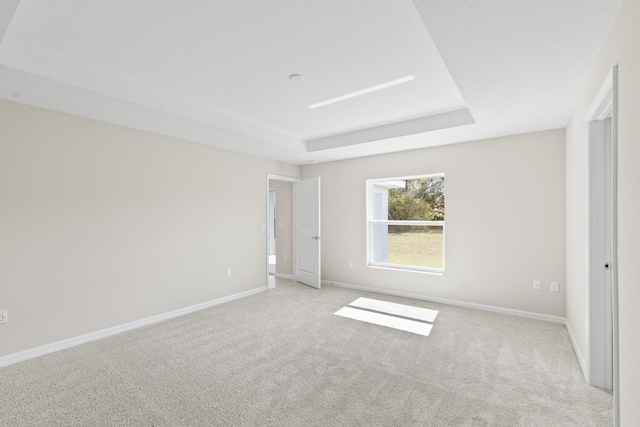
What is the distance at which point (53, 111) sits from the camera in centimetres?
299

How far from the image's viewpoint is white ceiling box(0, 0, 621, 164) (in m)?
1.74

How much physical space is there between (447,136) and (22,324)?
5035mm

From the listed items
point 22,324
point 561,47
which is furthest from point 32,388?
point 561,47

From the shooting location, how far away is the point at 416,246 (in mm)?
4926

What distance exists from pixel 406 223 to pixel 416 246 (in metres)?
0.41

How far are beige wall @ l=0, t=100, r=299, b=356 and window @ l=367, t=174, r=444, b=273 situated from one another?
7.77 ft

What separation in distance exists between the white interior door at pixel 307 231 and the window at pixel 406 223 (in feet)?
3.11

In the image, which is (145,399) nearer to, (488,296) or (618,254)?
(618,254)

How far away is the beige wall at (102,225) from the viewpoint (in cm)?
279

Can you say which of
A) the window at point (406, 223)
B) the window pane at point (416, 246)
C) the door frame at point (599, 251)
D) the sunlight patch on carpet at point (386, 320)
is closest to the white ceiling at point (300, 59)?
the door frame at point (599, 251)

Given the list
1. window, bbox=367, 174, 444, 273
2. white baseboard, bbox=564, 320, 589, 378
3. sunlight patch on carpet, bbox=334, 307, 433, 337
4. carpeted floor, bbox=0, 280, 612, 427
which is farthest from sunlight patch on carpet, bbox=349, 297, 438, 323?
white baseboard, bbox=564, 320, 589, 378

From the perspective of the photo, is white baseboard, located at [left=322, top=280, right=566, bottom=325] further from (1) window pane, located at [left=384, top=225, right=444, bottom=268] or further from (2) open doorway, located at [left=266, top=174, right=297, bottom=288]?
(2) open doorway, located at [left=266, top=174, right=297, bottom=288]

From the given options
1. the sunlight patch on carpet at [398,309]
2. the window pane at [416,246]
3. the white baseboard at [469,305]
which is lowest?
the sunlight patch on carpet at [398,309]

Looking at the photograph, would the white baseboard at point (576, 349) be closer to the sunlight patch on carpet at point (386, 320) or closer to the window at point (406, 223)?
the sunlight patch on carpet at point (386, 320)
